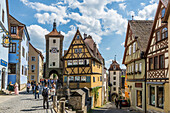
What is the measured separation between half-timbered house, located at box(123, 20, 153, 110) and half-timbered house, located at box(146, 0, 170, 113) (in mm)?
1631

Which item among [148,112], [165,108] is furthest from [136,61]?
[165,108]

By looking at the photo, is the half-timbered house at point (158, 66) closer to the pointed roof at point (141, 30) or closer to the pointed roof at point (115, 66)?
the pointed roof at point (141, 30)

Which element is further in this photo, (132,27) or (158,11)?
(132,27)

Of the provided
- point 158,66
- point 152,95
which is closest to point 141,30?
point 158,66

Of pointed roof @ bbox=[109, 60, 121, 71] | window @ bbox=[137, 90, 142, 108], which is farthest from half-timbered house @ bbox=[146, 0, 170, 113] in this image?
pointed roof @ bbox=[109, 60, 121, 71]

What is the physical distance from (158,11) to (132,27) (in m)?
6.28

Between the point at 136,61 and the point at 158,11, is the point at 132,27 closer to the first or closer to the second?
the point at 136,61

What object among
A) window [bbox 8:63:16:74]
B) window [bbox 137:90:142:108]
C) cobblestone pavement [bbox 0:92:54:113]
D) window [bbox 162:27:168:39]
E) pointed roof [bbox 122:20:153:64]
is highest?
pointed roof [bbox 122:20:153:64]

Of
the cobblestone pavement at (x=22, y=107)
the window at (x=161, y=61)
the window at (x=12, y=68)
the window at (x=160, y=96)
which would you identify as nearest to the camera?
the cobblestone pavement at (x=22, y=107)

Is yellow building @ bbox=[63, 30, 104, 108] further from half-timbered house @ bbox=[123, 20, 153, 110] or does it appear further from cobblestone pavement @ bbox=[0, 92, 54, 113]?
cobblestone pavement @ bbox=[0, 92, 54, 113]

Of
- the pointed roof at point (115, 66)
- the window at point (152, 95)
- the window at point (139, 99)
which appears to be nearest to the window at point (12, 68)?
the window at point (139, 99)

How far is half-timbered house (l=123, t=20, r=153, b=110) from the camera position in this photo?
71.3ft

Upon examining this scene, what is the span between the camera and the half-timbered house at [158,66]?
16.5 meters

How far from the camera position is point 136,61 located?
23578 millimetres
